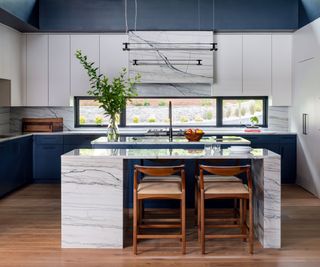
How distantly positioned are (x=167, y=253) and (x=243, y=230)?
87cm

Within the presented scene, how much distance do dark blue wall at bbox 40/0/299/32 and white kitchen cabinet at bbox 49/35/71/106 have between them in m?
0.30

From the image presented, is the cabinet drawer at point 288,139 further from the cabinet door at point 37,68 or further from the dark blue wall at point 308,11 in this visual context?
the cabinet door at point 37,68

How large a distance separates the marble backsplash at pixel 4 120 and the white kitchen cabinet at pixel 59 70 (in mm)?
833

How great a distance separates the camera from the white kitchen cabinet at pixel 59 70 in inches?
314

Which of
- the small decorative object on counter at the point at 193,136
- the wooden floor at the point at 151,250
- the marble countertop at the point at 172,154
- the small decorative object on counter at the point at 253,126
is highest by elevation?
the small decorative object on counter at the point at 253,126

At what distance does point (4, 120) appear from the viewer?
26.7 ft

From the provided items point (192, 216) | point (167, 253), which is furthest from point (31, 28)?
point (167, 253)

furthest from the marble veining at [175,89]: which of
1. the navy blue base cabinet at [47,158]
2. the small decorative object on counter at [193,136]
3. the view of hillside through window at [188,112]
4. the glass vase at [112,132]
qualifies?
the glass vase at [112,132]

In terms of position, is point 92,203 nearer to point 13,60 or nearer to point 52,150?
point 52,150

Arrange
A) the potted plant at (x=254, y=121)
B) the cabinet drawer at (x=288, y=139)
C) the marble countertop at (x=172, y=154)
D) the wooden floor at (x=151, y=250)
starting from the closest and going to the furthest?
the wooden floor at (x=151, y=250) → the marble countertop at (x=172, y=154) → the cabinet drawer at (x=288, y=139) → the potted plant at (x=254, y=121)

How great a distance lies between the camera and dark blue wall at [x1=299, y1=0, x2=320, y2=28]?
6.80 m

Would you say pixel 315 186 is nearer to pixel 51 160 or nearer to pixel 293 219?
pixel 293 219

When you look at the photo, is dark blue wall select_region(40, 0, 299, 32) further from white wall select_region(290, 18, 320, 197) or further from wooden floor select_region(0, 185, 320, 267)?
wooden floor select_region(0, 185, 320, 267)

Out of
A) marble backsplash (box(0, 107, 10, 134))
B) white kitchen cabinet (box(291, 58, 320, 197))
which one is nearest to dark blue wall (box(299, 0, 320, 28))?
white kitchen cabinet (box(291, 58, 320, 197))
